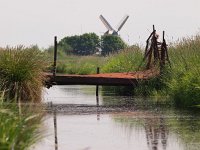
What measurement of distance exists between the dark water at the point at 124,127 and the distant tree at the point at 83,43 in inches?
3278

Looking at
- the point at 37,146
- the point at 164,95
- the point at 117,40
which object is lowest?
the point at 37,146

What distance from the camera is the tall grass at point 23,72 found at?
26.2 meters

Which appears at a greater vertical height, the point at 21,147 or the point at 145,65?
the point at 145,65

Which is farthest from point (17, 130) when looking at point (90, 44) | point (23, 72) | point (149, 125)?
point (90, 44)

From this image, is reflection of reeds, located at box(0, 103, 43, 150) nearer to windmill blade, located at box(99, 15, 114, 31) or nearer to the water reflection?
the water reflection

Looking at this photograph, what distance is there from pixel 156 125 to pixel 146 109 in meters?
5.25

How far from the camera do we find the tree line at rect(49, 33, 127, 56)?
10525 cm

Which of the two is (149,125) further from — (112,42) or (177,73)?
(112,42)

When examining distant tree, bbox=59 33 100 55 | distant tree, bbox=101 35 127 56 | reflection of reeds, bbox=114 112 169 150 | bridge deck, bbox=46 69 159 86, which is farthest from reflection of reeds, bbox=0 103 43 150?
distant tree, bbox=59 33 100 55

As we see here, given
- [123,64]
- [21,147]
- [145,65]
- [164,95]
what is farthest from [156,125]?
[123,64]

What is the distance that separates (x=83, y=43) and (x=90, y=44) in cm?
143

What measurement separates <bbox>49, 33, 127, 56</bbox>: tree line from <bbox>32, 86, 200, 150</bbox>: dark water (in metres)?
79.3

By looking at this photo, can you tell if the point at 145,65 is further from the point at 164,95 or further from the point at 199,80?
the point at 199,80

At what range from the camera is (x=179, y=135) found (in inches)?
631
